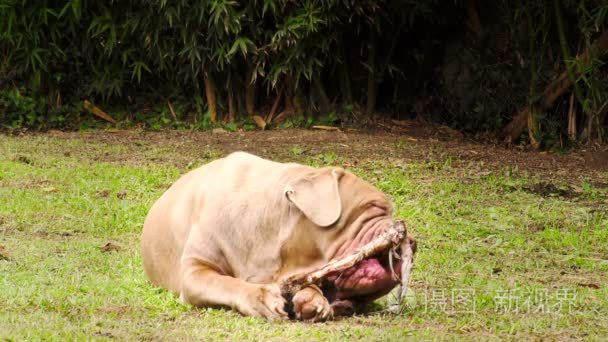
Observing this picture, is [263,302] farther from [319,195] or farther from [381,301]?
[381,301]

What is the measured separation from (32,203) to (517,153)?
15.6ft

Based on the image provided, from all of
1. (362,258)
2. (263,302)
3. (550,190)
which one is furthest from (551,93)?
(263,302)

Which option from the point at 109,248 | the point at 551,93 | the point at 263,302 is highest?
the point at 551,93

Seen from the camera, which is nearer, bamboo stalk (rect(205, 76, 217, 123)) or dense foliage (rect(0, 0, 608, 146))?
dense foliage (rect(0, 0, 608, 146))

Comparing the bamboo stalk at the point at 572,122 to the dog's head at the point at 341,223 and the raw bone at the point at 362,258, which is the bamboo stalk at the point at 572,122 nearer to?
the dog's head at the point at 341,223

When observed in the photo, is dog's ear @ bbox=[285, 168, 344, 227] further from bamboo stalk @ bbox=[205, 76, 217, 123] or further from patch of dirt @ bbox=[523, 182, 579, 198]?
bamboo stalk @ bbox=[205, 76, 217, 123]

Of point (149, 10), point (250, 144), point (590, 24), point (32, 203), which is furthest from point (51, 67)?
point (590, 24)

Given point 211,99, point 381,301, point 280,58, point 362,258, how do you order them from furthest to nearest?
1. point 211,99
2. point 280,58
3. point 381,301
4. point 362,258

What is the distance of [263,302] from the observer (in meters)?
4.61

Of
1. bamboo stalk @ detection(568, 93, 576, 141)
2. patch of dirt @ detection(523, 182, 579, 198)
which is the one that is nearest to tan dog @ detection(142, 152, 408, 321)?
patch of dirt @ detection(523, 182, 579, 198)

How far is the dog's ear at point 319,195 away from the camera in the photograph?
4664 millimetres

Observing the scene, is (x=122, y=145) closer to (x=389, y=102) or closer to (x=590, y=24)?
(x=389, y=102)

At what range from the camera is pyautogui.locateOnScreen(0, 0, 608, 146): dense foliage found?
36.1 feet

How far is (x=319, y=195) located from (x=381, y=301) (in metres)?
0.66
